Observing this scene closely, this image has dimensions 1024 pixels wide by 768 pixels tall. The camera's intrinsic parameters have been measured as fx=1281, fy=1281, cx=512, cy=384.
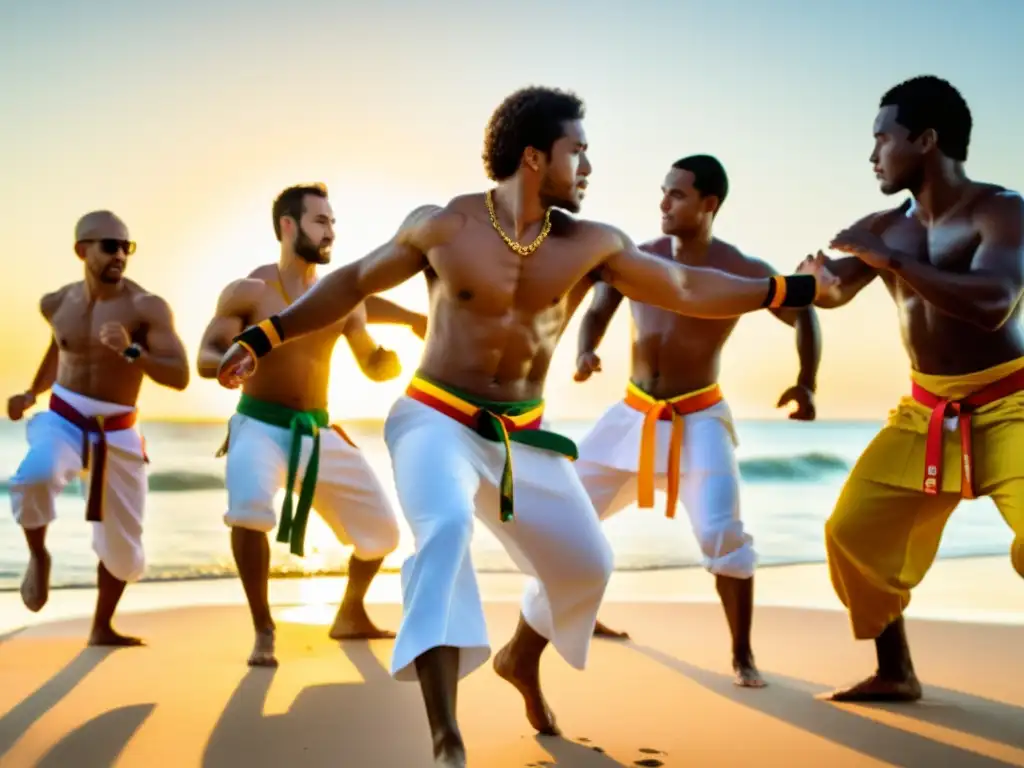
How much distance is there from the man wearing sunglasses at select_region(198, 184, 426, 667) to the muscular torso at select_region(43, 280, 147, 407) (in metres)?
0.62

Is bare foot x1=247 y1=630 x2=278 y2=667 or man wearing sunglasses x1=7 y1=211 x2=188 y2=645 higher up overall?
man wearing sunglasses x1=7 y1=211 x2=188 y2=645

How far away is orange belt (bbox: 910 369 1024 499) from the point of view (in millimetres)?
4637

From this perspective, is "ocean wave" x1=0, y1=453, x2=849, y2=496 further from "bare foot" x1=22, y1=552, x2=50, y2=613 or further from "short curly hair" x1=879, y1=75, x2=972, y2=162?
"short curly hair" x1=879, y1=75, x2=972, y2=162

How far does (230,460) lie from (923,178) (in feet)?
10.9

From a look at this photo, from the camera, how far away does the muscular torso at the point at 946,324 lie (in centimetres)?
467

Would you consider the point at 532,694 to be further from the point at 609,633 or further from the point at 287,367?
the point at 287,367

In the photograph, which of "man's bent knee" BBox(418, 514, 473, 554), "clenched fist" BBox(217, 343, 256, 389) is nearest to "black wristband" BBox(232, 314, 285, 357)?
"clenched fist" BBox(217, 343, 256, 389)

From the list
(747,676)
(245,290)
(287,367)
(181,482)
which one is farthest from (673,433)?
(181,482)

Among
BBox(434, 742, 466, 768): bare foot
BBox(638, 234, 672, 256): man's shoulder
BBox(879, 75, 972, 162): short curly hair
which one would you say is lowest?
BBox(434, 742, 466, 768): bare foot

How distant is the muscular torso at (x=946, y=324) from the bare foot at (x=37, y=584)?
4.09 m

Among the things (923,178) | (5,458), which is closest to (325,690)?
(923,178)

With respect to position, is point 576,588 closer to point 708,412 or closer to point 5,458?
point 708,412

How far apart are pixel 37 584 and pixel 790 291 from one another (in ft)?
12.7

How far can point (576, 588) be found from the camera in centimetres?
413
